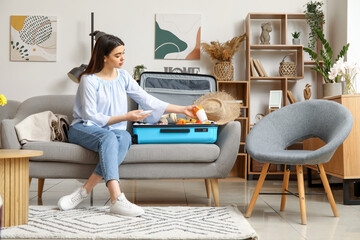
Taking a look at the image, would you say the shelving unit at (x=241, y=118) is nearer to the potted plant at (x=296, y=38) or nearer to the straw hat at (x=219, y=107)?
the potted plant at (x=296, y=38)

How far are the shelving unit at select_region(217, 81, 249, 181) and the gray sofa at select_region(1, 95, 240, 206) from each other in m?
1.72

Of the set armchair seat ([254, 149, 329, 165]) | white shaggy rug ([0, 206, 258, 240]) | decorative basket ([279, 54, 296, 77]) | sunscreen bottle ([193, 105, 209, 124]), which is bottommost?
white shaggy rug ([0, 206, 258, 240])

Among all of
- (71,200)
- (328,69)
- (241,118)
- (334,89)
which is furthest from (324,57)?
(71,200)

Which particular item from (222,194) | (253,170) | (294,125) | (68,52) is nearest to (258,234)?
(294,125)

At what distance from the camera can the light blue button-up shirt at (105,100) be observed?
2605mm

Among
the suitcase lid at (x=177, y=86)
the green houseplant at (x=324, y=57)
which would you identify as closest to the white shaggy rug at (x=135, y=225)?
the suitcase lid at (x=177, y=86)

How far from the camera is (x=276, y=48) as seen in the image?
4652 millimetres

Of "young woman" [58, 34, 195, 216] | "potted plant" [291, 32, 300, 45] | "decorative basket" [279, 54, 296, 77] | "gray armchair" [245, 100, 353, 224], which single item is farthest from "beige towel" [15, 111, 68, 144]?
"potted plant" [291, 32, 300, 45]

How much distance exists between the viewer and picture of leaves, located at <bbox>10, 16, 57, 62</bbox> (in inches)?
184

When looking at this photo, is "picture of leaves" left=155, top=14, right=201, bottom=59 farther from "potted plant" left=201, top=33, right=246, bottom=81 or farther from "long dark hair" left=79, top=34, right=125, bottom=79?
"long dark hair" left=79, top=34, right=125, bottom=79

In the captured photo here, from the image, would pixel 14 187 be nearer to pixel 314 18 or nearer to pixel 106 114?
pixel 106 114

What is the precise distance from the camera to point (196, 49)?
4.72 meters

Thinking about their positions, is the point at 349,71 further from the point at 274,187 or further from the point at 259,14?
the point at 259,14

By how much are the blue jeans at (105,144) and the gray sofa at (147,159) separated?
0.23 feet
